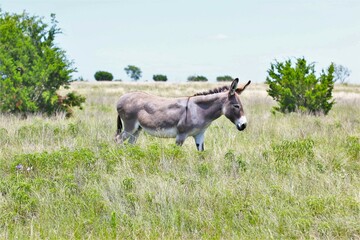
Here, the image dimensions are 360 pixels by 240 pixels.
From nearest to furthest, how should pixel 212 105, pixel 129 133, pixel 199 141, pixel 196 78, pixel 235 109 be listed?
pixel 235 109 → pixel 212 105 → pixel 199 141 → pixel 129 133 → pixel 196 78

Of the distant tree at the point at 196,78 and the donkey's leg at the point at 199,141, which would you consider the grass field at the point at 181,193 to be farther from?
the distant tree at the point at 196,78

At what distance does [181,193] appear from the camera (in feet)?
19.0

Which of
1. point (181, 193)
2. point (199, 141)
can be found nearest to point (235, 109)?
point (199, 141)

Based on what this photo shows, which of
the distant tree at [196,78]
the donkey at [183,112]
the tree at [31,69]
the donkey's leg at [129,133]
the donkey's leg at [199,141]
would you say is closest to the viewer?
the donkey at [183,112]

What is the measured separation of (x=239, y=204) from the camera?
5.44m

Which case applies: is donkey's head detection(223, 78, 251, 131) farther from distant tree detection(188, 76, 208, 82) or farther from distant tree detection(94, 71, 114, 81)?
distant tree detection(94, 71, 114, 81)

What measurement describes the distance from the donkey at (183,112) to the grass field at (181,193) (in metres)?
0.45

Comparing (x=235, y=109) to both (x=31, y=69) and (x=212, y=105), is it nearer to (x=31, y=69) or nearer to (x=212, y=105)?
(x=212, y=105)

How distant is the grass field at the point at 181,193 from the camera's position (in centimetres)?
492

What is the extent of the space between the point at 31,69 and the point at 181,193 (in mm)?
11517

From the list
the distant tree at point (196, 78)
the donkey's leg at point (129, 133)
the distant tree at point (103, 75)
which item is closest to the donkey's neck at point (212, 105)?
the donkey's leg at point (129, 133)

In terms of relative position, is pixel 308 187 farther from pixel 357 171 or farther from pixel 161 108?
pixel 161 108

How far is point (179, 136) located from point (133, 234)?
3901 mm

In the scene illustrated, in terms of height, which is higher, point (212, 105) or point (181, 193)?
point (212, 105)
